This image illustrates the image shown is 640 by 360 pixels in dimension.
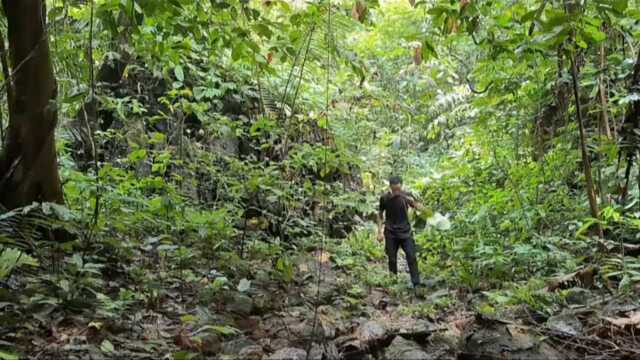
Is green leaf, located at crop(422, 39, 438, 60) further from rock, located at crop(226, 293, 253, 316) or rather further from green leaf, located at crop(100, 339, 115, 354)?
green leaf, located at crop(100, 339, 115, 354)

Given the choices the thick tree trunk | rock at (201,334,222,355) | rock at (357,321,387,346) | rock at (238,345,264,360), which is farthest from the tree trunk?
the thick tree trunk

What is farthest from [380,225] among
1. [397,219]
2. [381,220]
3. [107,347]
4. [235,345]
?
[107,347]

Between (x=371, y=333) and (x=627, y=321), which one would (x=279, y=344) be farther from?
(x=627, y=321)

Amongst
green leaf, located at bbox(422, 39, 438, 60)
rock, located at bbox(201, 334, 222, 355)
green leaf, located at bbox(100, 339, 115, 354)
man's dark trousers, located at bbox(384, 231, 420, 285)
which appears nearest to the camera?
green leaf, located at bbox(100, 339, 115, 354)

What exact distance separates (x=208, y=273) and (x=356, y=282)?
2589 millimetres

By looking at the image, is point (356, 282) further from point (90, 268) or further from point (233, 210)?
point (90, 268)

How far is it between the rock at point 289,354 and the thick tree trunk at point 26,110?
240cm

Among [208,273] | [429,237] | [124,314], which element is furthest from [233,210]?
[429,237]

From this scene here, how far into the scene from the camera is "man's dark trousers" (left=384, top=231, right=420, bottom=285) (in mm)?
6621

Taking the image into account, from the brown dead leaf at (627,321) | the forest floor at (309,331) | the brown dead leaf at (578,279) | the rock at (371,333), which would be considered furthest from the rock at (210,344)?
the brown dead leaf at (578,279)

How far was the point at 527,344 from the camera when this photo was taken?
3234 millimetres

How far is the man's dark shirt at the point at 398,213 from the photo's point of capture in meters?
7.02

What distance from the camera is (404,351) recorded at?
3258mm

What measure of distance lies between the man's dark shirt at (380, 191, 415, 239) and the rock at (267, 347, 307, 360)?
3.94 metres
